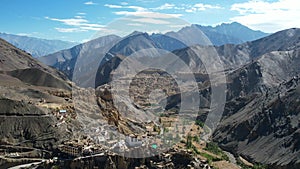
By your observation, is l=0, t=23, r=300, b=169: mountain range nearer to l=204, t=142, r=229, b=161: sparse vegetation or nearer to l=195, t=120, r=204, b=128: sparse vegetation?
l=204, t=142, r=229, b=161: sparse vegetation

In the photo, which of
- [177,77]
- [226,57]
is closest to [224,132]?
[177,77]

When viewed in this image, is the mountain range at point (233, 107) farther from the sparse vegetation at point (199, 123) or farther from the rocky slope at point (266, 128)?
the sparse vegetation at point (199, 123)

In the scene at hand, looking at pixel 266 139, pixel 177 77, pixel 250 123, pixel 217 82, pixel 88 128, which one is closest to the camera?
pixel 88 128

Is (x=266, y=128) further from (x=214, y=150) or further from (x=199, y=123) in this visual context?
(x=199, y=123)

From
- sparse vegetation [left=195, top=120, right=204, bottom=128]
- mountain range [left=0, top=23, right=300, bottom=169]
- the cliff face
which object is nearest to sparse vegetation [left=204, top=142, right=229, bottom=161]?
mountain range [left=0, top=23, right=300, bottom=169]

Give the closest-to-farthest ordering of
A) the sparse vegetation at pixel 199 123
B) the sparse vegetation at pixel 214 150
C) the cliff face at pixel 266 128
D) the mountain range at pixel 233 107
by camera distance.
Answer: the mountain range at pixel 233 107
the cliff face at pixel 266 128
the sparse vegetation at pixel 214 150
the sparse vegetation at pixel 199 123

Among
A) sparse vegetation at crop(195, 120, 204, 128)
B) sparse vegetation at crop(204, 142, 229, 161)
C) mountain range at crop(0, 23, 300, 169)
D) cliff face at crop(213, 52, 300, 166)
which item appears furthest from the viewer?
sparse vegetation at crop(195, 120, 204, 128)

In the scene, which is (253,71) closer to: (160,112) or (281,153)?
(160,112)

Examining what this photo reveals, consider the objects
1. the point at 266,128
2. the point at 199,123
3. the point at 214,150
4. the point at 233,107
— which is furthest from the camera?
the point at 233,107

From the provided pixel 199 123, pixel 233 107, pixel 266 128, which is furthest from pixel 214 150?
pixel 233 107

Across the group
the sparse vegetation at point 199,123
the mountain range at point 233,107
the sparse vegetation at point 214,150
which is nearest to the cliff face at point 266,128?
the mountain range at point 233,107

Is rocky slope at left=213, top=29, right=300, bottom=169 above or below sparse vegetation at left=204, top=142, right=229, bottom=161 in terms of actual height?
above
